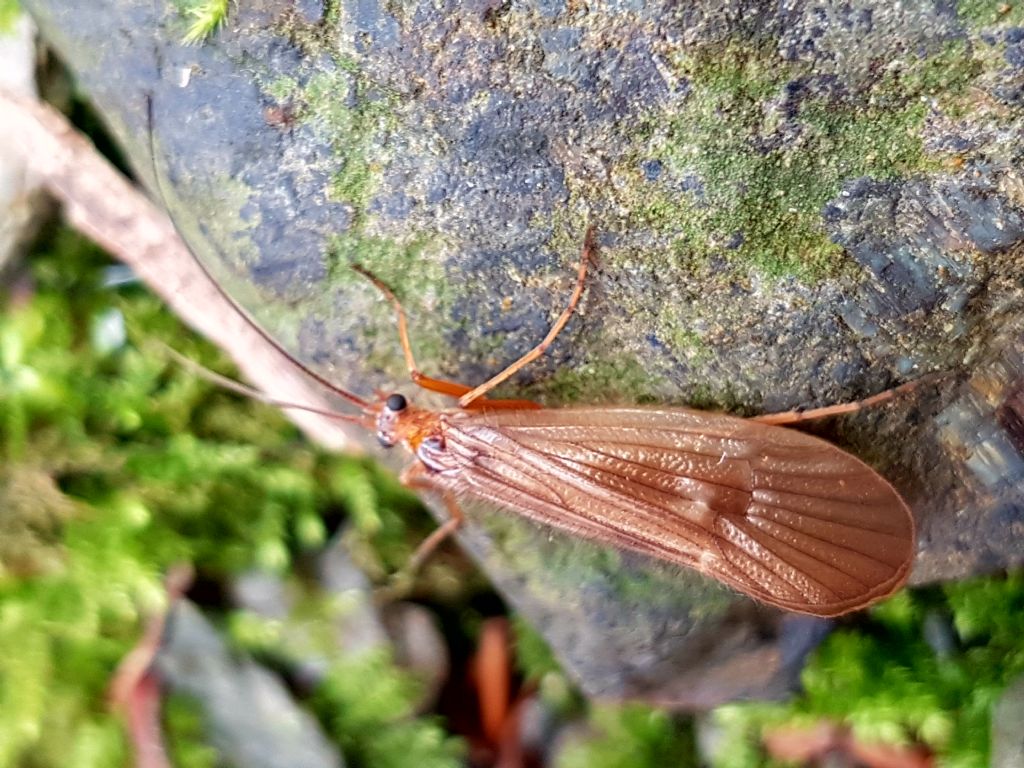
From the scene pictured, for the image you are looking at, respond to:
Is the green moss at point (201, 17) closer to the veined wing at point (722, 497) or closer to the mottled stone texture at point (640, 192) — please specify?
the mottled stone texture at point (640, 192)

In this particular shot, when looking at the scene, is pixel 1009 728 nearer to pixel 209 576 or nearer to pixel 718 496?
pixel 718 496

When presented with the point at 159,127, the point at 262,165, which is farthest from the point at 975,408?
the point at 159,127

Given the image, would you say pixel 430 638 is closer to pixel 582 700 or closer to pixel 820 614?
pixel 582 700

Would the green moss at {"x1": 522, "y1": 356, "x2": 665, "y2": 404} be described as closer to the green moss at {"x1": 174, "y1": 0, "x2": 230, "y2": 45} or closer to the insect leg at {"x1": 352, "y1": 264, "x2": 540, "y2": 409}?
the insect leg at {"x1": 352, "y1": 264, "x2": 540, "y2": 409}

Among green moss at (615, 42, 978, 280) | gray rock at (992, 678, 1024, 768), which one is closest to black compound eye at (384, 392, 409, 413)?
green moss at (615, 42, 978, 280)

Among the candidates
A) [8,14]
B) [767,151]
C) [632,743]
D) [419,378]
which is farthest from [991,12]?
[8,14]

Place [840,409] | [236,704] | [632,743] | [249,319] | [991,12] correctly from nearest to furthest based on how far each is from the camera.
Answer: [991,12]
[840,409]
[249,319]
[236,704]
[632,743]
